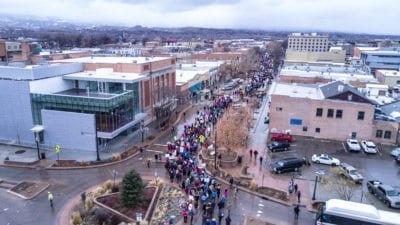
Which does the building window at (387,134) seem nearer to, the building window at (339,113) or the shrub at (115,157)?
the building window at (339,113)

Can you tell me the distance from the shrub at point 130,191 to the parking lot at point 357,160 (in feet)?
40.3

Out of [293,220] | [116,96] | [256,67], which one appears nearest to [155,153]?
[116,96]

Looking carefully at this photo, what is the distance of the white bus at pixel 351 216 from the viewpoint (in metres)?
16.7

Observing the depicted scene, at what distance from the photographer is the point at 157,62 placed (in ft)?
133

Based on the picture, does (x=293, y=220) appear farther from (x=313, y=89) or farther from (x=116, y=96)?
(x=313, y=89)

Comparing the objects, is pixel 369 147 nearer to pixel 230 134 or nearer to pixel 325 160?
pixel 325 160

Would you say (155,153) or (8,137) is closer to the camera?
(155,153)

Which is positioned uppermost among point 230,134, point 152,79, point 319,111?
point 152,79

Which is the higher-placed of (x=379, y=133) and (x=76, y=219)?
(x=379, y=133)

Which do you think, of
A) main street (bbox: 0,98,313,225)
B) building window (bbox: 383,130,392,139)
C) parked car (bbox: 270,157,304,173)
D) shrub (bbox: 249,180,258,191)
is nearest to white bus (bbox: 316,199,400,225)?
main street (bbox: 0,98,313,225)

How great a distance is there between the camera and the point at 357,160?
28781 millimetres

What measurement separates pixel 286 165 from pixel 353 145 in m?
9.34

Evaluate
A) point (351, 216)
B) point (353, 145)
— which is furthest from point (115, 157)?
point (353, 145)

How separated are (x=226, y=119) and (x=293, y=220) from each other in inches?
509
